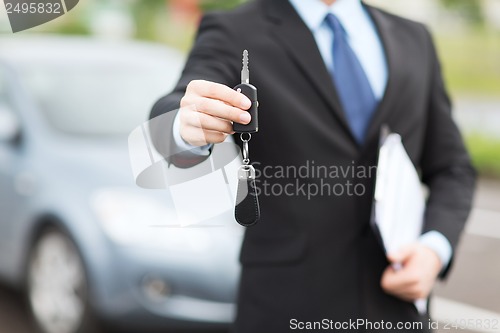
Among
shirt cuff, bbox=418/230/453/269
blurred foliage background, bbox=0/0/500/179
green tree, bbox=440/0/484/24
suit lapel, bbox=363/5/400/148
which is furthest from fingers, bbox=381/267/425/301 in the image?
green tree, bbox=440/0/484/24

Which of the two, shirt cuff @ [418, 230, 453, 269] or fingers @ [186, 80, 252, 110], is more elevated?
fingers @ [186, 80, 252, 110]

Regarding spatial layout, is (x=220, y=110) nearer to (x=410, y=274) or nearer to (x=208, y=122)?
(x=208, y=122)

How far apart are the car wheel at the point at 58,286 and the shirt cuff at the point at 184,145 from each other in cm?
256

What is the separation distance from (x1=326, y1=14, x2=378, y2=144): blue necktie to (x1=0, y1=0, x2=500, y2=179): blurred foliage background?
8.41 metres

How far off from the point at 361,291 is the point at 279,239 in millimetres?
216

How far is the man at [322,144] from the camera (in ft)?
5.45

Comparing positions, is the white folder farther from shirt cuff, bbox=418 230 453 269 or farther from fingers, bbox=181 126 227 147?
fingers, bbox=181 126 227 147

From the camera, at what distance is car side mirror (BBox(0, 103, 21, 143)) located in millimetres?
4422

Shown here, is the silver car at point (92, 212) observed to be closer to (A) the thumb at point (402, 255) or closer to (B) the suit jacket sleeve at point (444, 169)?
(B) the suit jacket sleeve at point (444, 169)

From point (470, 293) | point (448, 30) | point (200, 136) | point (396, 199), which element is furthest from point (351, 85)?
point (448, 30)

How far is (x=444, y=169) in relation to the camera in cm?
196

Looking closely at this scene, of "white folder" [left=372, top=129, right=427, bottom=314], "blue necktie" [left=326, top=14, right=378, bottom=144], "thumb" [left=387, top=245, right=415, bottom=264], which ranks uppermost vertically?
"blue necktie" [left=326, top=14, right=378, bottom=144]

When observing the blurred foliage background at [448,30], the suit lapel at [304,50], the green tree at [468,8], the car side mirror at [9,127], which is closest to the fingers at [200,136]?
the suit lapel at [304,50]

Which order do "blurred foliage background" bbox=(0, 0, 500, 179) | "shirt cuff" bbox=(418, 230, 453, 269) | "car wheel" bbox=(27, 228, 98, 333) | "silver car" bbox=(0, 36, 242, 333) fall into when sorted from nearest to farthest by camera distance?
"shirt cuff" bbox=(418, 230, 453, 269), "silver car" bbox=(0, 36, 242, 333), "car wheel" bbox=(27, 228, 98, 333), "blurred foliage background" bbox=(0, 0, 500, 179)
